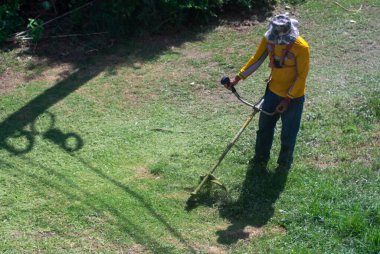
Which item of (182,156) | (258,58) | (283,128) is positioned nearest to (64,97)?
(182,156)

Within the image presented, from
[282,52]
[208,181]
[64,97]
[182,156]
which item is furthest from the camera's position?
[64,97]

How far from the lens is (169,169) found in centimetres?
614

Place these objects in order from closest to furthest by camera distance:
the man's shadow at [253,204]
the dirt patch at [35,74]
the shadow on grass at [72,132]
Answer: the man's shadow at [253,204] < the shadow on grass at [72,132] < the dirt patch at [35,74]

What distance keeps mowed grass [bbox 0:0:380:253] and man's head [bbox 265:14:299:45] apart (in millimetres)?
1479

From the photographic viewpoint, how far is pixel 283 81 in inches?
215

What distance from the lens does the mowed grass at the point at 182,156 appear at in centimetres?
511

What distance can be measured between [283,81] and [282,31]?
1.87 ft

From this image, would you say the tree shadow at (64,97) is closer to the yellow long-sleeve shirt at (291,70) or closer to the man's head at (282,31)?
the yellow long-sleeve shirt at (291,70)

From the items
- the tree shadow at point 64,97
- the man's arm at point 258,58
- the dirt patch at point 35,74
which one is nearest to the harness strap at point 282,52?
the man's arm at point 258,58

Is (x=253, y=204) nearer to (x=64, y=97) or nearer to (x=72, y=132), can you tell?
(x=72, y=132)

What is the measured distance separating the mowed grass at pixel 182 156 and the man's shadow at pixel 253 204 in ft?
0.05

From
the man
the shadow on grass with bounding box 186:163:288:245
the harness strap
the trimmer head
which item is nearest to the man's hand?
the man

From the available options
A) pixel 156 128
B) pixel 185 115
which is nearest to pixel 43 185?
pixel 156 128

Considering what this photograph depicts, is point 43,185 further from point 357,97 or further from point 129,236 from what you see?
point 357,97
